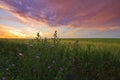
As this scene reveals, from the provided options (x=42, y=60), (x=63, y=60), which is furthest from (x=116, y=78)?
(x=42, y=60)

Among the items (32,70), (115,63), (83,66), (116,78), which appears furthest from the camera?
(115,63)

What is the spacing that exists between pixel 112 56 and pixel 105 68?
3.46 feet

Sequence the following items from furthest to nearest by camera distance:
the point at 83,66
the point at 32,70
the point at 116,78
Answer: the point at 83,66 < the point at 116,78 < the point at 32,70

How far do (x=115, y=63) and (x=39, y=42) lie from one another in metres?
2.28

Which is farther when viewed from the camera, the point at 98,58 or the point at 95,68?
the point at 98,58

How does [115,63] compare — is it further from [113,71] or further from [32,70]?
[32,70]

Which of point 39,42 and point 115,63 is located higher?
point 39,42

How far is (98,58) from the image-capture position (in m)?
7.47

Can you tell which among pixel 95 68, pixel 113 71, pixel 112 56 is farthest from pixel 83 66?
pixel 112 56

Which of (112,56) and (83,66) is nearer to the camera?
(83,66)

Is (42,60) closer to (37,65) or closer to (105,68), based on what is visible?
(37,65)

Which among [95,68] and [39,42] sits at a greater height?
[39,42]

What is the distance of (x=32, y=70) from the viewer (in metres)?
6.03

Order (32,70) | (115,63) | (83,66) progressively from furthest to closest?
(115,63), (83,66), (32,70)
